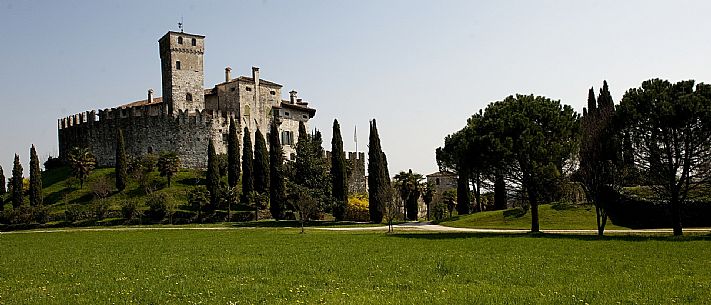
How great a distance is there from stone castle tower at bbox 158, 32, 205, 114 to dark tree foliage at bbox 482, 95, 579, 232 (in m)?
59.5

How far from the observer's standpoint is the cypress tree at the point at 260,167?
72.4m

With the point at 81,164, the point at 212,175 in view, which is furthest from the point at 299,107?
the point at 81,164

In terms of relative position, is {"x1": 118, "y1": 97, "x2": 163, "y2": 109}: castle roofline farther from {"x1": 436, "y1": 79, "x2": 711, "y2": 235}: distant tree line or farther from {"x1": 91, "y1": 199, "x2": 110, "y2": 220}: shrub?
{"x1": 436, "y1": 79, "x2": 711, "y2": 235}: distant tree line

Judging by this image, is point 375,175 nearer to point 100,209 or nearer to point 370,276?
point 100,209

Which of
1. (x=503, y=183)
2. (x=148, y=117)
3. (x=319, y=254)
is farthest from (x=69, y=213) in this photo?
(x=319, y=254)

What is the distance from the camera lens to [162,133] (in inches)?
3433

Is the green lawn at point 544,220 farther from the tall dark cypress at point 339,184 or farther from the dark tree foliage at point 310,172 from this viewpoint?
the dark tree foliage at point 310,172

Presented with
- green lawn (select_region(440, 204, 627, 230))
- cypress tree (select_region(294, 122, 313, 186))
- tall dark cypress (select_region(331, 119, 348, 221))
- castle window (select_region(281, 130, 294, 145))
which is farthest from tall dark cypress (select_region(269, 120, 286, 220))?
castle window (select_region(281, 130, 294, 145))

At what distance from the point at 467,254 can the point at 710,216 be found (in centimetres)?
3187

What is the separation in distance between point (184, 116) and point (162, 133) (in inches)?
149

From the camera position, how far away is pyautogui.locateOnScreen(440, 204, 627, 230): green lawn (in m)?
49.2

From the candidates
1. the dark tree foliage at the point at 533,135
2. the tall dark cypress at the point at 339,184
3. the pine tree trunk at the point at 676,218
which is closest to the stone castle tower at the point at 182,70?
the tall dark cypress at the point at 339,184

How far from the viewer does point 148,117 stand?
8750cm

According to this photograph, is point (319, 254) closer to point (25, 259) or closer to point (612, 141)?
point (25, 259)
